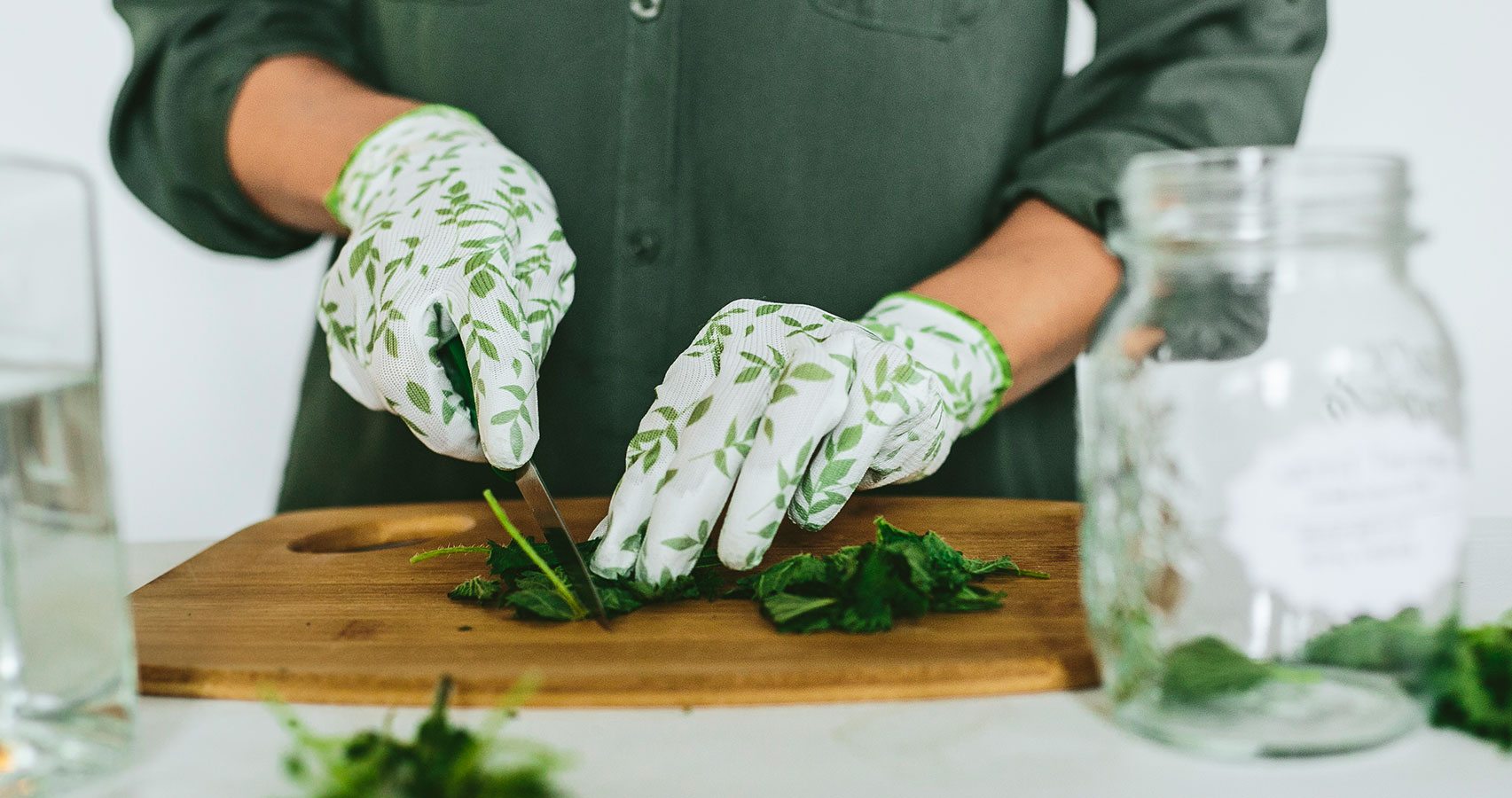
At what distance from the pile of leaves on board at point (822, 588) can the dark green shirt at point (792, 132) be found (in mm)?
478

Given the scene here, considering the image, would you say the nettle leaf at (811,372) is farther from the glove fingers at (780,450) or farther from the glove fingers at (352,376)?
the glove fingers at (352,376)

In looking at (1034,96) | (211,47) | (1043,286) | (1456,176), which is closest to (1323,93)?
(1456,176)

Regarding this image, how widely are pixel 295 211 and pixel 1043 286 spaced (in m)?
0.90

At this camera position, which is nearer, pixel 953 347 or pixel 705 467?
pixel 705 467

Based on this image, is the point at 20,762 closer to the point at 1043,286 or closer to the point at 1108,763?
the point at 1108,763

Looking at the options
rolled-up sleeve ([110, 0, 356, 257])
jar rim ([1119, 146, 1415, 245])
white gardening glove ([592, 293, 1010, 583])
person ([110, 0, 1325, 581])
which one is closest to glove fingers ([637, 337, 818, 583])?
white gardening glove ([592, 293, 1010, 583])

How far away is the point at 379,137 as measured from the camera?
4.34 feet

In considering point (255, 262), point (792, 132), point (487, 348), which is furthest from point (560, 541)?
point (255, 262)

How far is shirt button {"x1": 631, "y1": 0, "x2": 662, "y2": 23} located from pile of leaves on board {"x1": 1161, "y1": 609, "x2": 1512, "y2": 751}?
3.16 feet

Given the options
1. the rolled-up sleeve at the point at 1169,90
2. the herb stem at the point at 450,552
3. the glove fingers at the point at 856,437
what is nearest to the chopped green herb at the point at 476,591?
the herb stem at the point at 450,552

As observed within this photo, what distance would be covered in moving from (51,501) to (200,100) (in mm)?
1051

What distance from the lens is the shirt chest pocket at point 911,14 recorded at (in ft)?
4.50

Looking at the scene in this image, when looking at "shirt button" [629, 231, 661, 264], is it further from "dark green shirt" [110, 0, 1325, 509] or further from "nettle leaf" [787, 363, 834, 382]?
"nettle leaf" [787, 363, 834, 382]

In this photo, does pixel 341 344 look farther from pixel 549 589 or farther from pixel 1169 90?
pixel 1169 90
